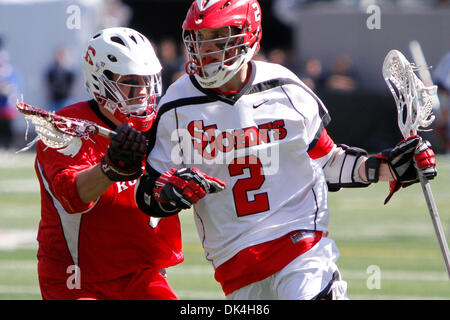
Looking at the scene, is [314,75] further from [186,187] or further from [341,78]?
[186,187]

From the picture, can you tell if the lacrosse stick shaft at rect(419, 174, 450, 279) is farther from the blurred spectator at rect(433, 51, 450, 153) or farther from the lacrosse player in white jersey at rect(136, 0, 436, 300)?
the blurred spectator at rect(433, 51, 450, 153)

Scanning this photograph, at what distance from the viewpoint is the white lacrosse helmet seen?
5.10 m

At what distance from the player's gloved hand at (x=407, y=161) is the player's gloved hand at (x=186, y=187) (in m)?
0.97

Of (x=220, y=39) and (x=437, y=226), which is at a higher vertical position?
(x=220, y=39)

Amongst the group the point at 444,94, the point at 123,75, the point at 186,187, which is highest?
the point at 123,75

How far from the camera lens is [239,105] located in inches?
191

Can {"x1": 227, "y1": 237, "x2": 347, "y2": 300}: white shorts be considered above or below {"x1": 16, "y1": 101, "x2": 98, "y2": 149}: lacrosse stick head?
below

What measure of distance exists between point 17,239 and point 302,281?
23.0ft

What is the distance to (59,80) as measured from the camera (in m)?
21.3

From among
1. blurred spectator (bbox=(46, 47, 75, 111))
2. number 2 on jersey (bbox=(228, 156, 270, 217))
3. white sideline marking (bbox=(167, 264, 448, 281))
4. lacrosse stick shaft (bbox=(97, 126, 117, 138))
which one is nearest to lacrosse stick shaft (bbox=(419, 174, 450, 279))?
number 2 on jersey (bbox=(228, 156, 270, 217))

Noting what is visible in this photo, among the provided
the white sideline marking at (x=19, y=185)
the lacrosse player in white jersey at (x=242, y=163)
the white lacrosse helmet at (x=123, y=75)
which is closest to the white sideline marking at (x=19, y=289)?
the white lacrosse helmet at (x=123, y=75)

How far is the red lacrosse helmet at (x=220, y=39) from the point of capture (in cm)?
479

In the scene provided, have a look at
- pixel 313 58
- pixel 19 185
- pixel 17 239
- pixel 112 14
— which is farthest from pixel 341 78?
→ pixel 17 239
